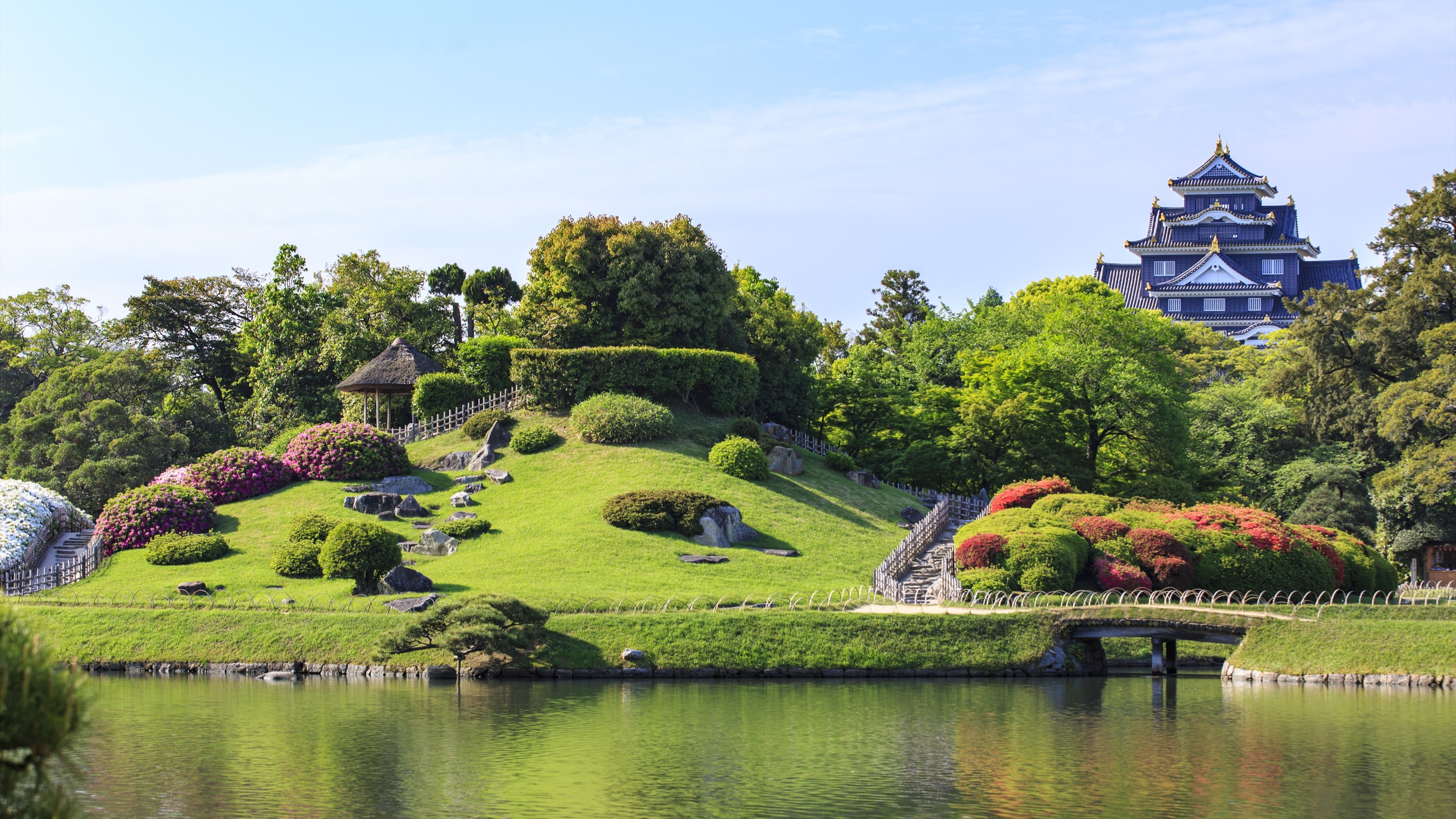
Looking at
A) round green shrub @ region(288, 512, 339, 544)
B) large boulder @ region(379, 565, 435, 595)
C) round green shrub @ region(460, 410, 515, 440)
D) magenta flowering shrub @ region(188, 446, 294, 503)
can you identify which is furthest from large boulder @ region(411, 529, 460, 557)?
round green shrub @ region(460, 410, 515, 440)

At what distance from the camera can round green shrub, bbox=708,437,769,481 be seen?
168ft

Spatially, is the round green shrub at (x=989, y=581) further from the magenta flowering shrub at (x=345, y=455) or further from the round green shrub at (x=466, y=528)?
the magenta flowering shrub at (x=345, y=455)

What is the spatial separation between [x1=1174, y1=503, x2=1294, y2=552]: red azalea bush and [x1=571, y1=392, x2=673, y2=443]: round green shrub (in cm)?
2201

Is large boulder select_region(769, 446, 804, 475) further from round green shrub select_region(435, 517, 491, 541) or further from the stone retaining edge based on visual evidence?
the stone retaining edge

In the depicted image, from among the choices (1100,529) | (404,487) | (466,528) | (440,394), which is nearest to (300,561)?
(466,528)

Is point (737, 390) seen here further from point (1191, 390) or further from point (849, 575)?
point (1191, 390)

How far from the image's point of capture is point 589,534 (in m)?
43.7

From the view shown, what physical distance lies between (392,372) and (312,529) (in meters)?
16.4

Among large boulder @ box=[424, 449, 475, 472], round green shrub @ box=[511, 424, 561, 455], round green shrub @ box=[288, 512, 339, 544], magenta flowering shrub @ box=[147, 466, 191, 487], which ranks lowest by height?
round green shrub @ box=[288, 512, 339, 544]

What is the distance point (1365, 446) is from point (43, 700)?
57196 mm

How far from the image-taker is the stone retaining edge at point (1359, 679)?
30.9m

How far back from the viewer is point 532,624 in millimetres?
32594

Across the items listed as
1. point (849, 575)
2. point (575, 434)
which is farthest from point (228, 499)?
point (849, 575)

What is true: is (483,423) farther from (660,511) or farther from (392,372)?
(660,511)
